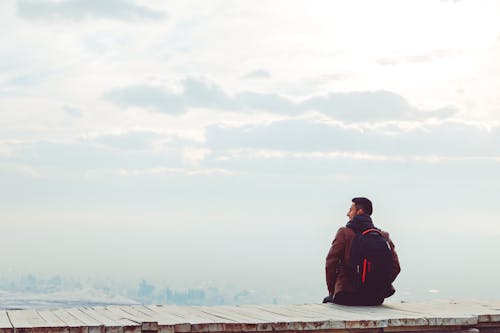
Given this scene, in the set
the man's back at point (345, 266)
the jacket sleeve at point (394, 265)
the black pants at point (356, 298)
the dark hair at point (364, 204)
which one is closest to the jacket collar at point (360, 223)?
the man's back at point (345, 266)

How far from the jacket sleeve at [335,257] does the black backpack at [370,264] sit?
23cm

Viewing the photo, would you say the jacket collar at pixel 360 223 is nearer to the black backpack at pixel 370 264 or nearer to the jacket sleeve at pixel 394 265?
the black backpack at pixel 370 264

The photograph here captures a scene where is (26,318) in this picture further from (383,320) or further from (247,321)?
(383,320)

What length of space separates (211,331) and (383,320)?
259 centimetres

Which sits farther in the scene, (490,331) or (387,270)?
(387,270)

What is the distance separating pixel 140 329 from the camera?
11148 mm

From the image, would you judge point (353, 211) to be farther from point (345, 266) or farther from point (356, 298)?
point (356, 298)

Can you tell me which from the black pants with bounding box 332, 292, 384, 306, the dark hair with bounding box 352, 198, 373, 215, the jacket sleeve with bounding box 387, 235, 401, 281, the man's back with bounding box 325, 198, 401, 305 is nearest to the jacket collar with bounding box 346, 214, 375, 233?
the man's back with bounding box 325, 198, 401, 305

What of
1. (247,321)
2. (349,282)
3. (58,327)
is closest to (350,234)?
(349,282)

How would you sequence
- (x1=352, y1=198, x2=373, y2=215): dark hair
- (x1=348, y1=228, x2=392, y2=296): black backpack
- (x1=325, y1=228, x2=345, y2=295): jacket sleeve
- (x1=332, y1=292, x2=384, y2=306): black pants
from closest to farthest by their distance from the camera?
(x1=348, y1=228, x2=392, y2=296): black backpack
(x1=332, y1=292, x2=384, y2=306): black pants
(x1=325, y1=228, x2=345, y2=295): jacket sleeve
(x1=352, y1=198, x2=373, y2=215): dark hair

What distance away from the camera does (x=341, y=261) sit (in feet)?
47.7

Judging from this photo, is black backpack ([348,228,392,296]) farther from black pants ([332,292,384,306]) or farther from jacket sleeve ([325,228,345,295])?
jacket sleeve ([325,228,345,295])

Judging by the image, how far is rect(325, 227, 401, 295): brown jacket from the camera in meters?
14.5

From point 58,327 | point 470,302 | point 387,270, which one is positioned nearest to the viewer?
point 58,327
